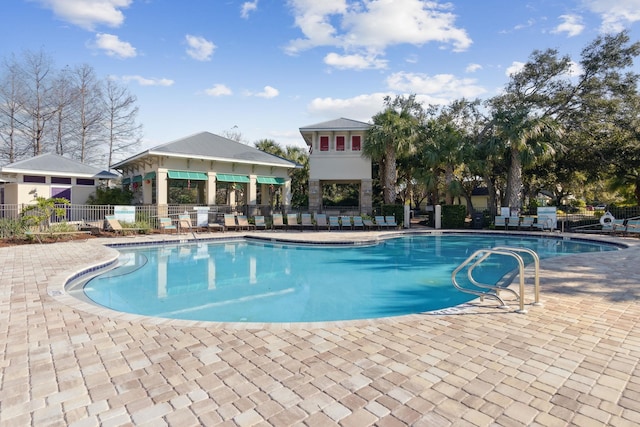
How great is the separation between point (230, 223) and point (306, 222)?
4173 millimetres

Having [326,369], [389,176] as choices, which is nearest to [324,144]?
[389,176]

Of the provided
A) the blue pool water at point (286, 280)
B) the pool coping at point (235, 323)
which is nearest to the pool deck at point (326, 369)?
the pool coping at point (235, 323)

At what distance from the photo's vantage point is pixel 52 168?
20.3 meters

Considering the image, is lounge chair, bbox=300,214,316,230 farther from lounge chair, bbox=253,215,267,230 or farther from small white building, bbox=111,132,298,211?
small white building, bbox=111,132,298,211

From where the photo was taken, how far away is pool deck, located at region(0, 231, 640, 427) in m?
2.62

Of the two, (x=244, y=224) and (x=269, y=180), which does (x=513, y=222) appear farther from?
(x=244, y=224)

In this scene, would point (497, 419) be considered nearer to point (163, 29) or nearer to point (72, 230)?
point (163, 29)

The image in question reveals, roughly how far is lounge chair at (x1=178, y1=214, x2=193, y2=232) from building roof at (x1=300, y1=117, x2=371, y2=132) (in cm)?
940

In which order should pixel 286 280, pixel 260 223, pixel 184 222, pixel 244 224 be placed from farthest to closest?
1. pixel 260 223
2. pixel 244 224
3. pixel 184 222
4. pixel 286 280

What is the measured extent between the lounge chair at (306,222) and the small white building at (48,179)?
12.5 meters

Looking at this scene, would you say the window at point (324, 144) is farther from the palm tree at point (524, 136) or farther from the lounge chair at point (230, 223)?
the palm tree at point (524, 136)

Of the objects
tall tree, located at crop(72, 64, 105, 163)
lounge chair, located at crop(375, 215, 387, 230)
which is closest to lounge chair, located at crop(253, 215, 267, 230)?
lounge chair, located at crop(375, 215, 387, 230)

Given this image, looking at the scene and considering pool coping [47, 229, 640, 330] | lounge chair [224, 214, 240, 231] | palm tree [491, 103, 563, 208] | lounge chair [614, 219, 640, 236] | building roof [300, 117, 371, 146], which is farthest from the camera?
building roof [300, 117, 371, 146]

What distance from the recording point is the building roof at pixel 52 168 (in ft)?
62.6
